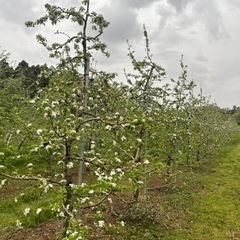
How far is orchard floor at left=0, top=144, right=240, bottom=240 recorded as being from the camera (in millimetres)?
9995

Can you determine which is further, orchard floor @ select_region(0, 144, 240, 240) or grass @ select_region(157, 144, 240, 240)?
grass @ select_region(157, 144, 240, 240)

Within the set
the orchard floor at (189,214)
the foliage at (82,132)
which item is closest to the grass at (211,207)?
the orchard floor at (189,214)

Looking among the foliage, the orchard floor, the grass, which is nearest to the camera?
the foliage

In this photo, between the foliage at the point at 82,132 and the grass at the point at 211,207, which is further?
the grass at the point at 211,207

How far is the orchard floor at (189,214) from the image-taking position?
1000 centimetres

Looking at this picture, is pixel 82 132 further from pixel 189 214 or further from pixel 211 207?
pixel 211 207

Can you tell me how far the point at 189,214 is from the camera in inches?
501

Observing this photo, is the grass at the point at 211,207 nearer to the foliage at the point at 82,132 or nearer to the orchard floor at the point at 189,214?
the orchard floor at the point at 189,214

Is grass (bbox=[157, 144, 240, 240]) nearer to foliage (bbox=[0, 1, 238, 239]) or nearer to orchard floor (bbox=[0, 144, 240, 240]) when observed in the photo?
orchard floor (bbox=[0, 144, 240, 240])

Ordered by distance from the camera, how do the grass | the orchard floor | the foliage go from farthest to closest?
the grass → the orchard floor → the foliage

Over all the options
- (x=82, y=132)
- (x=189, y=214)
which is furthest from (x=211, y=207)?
(x=82, y=132)

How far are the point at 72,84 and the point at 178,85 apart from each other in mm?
9535

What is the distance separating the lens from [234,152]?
30969 mm

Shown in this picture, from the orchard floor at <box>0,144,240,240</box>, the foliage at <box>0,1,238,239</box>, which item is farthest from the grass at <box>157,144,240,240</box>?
the foliage at <box>0,1,238,239</box>
